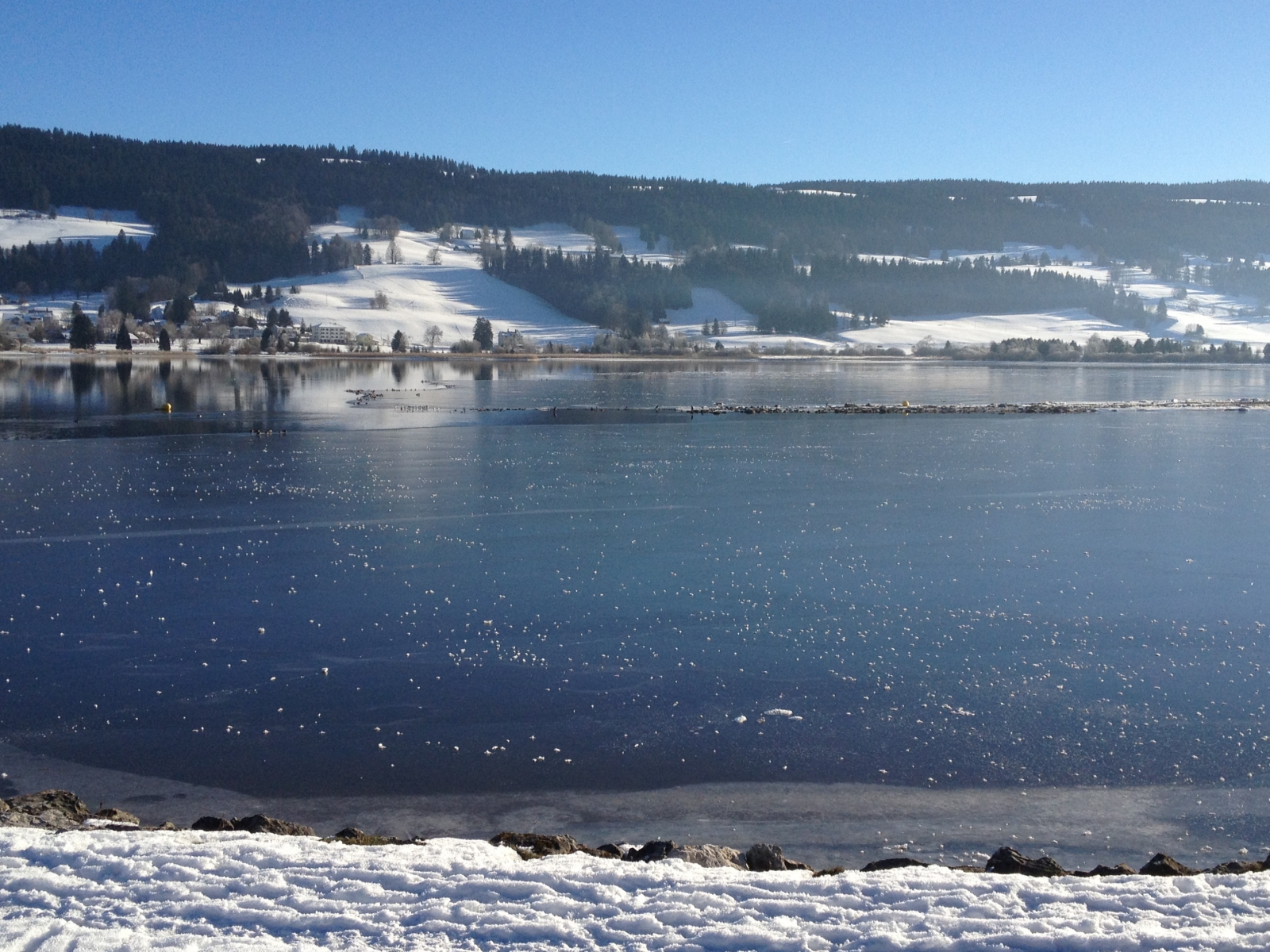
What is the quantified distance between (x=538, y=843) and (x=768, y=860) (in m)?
1.23

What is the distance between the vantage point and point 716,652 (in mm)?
9695

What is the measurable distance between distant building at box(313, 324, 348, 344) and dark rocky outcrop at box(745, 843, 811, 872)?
99.7 metres

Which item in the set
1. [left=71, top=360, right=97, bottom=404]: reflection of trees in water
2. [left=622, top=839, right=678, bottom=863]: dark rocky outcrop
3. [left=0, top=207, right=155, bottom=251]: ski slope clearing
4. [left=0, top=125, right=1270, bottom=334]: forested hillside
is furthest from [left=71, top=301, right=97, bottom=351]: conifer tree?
[left=622, top=839, right=678, bottom=863]: dark rocky outcrop

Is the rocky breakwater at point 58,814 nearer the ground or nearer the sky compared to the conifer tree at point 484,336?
nearer the ground

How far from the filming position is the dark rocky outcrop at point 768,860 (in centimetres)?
567

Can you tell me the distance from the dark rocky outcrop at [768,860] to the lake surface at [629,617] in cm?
137

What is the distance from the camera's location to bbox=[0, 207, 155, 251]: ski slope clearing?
13688 centimetres

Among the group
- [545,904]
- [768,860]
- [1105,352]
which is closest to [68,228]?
[1105,352]

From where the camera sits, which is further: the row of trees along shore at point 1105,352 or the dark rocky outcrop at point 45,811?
the row of trees along shore at point 1105,352

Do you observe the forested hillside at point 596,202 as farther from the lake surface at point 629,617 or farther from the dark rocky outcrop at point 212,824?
the dark rocky outcrop at point 212,824

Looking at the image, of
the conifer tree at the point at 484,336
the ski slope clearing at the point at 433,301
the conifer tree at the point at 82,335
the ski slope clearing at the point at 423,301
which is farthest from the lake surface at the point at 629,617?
the ski slope clearing at the point at 423,301

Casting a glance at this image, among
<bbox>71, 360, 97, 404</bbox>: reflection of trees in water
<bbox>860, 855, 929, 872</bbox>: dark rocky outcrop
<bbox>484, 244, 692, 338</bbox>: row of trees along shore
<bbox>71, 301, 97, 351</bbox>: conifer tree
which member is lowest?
<bbox>860, 855, 929, 872</bbox>: dark rocky outcrop

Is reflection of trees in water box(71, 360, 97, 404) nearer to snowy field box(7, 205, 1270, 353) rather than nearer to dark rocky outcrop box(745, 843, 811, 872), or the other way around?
dark rocky outcrop box(745, 843, 811, 872)

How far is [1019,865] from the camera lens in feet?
18.4
